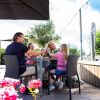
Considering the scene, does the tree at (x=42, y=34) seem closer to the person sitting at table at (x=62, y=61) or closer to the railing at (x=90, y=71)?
the railing at (x=90, y=71)

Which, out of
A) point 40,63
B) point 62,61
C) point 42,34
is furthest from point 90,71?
point 42,34

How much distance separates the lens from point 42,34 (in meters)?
23.1

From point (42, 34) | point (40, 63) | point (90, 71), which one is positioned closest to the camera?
point (40, 63)

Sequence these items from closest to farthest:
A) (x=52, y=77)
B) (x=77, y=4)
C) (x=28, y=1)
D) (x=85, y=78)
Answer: (x=28, y=1)
(x=52, y=77)
(x=85, y=78)
(x=77, y=4)

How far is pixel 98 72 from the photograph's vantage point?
7.04 m

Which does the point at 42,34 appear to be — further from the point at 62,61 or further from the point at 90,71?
the point at 62,61

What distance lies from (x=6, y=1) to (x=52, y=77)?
1.77m

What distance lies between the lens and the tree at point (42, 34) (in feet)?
71.9

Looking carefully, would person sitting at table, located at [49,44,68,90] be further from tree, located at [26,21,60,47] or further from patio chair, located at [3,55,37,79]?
tree, located at [26,21,60,47]

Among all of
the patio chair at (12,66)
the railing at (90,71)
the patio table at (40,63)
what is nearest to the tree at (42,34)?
the railing at (90,71)

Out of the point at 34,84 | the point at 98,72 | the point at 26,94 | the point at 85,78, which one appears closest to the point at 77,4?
the point at 85,78

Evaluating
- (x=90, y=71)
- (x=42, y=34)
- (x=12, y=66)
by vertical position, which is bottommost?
(x=90, y=71)

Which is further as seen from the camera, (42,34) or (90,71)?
(42,34)

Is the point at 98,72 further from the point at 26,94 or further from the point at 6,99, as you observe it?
the point at 6,99
